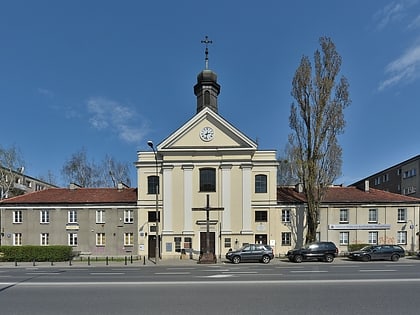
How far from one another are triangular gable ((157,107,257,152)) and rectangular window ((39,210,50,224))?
527 inches

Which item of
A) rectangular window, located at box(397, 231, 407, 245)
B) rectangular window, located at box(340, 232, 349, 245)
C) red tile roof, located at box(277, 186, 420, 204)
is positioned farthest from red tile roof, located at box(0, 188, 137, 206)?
rectangular window, located at box(397, 231, 407, 245)

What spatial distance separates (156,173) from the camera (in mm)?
38906

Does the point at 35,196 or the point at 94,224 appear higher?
the point at 35,196

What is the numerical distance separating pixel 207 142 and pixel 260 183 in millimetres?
7027

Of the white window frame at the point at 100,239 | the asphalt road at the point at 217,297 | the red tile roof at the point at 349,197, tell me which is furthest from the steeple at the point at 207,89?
the asphalt road at the point at 217,297

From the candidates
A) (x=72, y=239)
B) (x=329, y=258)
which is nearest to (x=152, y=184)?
(x=72, y=239)

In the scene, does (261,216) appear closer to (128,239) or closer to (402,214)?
(128,239)

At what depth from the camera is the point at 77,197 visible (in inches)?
1561

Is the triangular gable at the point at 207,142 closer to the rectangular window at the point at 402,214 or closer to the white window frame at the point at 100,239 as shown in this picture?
the white window frame at the point at 100,239

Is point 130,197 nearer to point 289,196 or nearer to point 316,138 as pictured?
point 289,196

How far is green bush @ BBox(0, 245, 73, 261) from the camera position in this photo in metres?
33.8

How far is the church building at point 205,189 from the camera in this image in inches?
1469

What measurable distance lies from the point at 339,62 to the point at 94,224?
29.7 meters

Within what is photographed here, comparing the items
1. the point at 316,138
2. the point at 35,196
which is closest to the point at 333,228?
the point at 316,138
